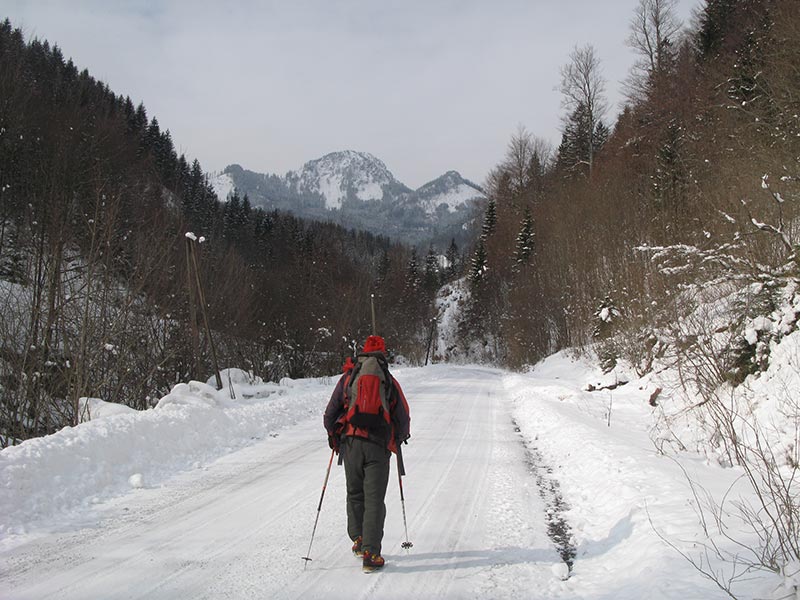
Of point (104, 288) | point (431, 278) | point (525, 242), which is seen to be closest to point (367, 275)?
point (525, 242)

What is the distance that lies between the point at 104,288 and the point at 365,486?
37.8 ft

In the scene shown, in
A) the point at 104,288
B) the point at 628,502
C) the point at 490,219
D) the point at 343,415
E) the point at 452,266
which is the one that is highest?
the point at 490,219

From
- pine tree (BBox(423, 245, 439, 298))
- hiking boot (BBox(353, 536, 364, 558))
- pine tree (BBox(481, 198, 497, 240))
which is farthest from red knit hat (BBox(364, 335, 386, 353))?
pine tree (BBox(423, 245, 439, 298))

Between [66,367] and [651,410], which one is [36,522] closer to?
[66,367]

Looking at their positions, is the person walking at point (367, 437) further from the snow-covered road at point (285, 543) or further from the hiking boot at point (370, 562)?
the snow-covered road at point (285, 543)

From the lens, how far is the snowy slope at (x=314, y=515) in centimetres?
390

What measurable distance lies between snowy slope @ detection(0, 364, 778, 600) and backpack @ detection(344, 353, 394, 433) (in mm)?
1237

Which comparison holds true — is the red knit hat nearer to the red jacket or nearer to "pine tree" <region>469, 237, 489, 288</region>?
the red jacket

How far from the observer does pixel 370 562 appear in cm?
417

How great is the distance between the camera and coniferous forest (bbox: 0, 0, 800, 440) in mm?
11711

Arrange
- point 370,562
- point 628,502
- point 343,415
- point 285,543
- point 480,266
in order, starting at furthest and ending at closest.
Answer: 1. point 480,266
2. point 628,502
3. point 285,543
4. point 343,415
5. point 370,562

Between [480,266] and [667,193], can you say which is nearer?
[667,193]

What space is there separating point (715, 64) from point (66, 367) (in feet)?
107

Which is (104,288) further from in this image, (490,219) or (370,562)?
(490,219)
